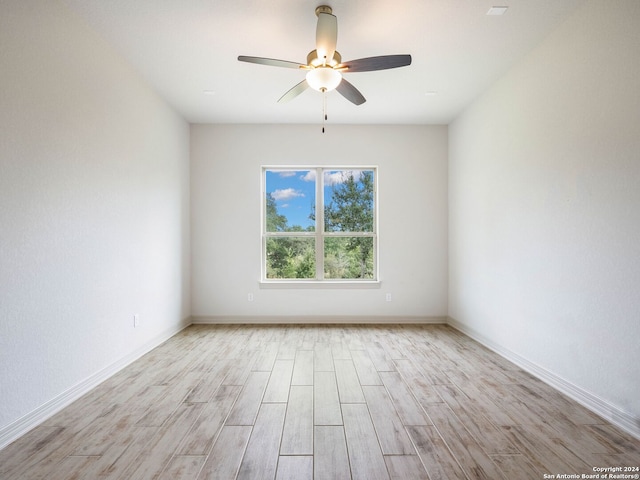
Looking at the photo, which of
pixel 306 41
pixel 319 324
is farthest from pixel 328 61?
pixel 319 324

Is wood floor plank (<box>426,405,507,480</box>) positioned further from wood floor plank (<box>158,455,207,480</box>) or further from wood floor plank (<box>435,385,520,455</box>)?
wood floor plank (<box>158,455,207,480</box>)

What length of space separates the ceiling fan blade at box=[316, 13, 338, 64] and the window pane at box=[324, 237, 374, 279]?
120 inches

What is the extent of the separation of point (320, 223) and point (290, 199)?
57 cm

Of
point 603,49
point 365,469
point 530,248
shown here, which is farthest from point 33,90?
point 530,248

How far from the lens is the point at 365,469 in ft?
5.81

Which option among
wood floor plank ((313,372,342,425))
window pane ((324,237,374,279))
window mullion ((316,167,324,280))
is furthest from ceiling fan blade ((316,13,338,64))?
window pane ((324,237,374,279))

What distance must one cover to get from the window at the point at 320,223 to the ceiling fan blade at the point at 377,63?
8.70ft

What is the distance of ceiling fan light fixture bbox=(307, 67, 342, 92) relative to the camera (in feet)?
8.30

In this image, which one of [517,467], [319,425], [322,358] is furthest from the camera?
[322,358]

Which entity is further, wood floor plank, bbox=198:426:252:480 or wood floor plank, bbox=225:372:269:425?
wood floor plank, bbox=225:372:269:425

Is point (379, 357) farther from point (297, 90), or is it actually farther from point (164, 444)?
point (297, 90)

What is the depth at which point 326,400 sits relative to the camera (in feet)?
8.43

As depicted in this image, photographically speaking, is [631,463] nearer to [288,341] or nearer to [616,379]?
[616,379]

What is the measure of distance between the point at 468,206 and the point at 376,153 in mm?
1492
